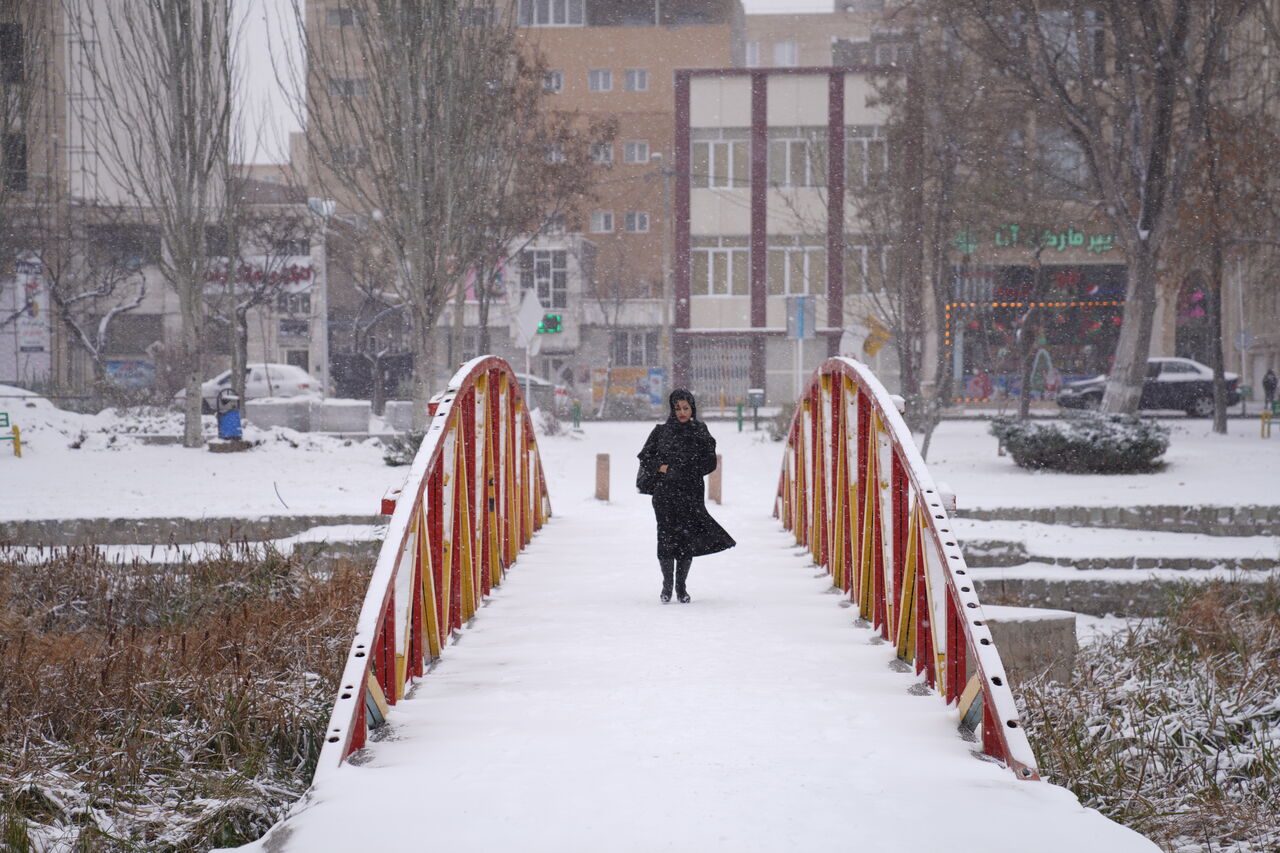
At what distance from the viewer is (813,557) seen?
968 centimetres

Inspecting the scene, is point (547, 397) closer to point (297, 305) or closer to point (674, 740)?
point (297, 305)

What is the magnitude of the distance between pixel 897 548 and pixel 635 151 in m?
47.1

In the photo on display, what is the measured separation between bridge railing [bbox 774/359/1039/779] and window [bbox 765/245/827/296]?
29862 millimetres

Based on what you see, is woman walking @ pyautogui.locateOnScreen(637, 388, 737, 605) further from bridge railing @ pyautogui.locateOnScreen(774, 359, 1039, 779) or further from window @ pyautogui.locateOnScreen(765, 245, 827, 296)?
window @ pyautogui.locateOnScreen(765, 245, 827, 296)

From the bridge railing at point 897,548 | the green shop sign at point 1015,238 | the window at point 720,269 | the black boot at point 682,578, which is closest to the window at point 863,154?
the green shop sign at point 1015,238

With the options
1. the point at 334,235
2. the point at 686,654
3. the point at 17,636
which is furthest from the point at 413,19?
the point at 334,235

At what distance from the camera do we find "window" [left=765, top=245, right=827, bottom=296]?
39.9 meters

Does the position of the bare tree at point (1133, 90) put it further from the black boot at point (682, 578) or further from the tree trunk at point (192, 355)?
the black boot at point (682, 578)

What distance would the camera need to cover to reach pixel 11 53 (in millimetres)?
19719

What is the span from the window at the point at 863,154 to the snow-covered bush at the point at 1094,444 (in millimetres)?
6630

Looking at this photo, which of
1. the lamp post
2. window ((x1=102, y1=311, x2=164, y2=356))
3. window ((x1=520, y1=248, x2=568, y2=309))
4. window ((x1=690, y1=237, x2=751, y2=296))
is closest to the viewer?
the lamp post

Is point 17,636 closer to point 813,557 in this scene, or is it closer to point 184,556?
point 184,556

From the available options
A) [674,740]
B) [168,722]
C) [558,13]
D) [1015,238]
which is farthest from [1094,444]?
[558,13]

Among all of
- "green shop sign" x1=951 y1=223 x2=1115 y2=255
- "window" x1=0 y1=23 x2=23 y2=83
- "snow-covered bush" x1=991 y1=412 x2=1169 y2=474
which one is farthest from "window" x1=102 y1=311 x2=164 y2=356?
"snow-covered bush" x1=991 y1=412 x2=1169 y2=474
